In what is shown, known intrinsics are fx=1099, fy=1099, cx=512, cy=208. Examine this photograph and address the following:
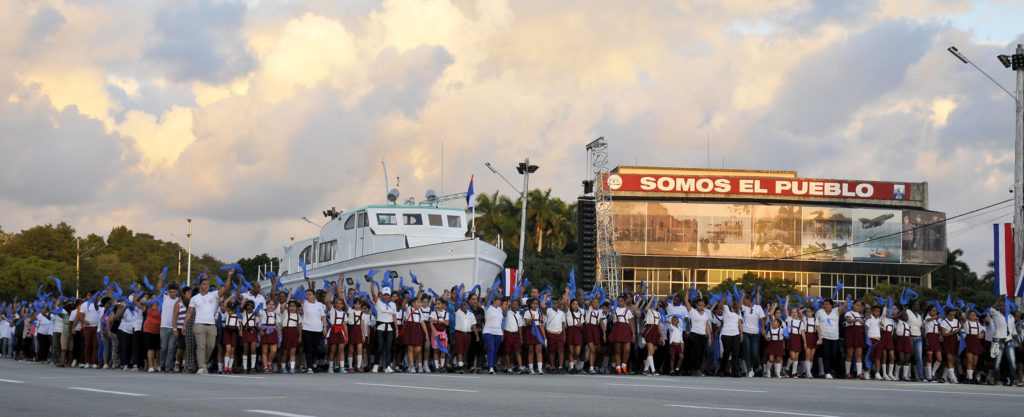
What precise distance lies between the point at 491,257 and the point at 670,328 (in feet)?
53.1

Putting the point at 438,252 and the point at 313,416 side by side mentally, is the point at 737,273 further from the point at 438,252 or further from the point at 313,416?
the point at 313,416

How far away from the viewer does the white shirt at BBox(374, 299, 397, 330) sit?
2084 cm

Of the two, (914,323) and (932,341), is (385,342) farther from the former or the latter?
(932,341)

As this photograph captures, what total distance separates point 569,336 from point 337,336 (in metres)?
4.62

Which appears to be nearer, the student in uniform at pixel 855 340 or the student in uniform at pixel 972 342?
the student in uniform at pixel 855 340

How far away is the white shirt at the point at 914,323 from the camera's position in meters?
22.2

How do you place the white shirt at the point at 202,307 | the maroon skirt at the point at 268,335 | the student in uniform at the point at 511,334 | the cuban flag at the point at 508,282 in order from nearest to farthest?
the white shirt at the point at 202,307
the maroon skirt at the point at 268,335
the student in uniform at the point at 511,334
the cuban flag at the point at 508,282

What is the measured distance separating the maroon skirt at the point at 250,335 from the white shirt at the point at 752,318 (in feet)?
31.0

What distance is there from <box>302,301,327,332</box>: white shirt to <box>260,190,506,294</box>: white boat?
45.9ft

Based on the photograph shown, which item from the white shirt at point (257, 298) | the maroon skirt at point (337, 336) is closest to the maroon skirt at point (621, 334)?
the maroon skirt at point (337, 336)

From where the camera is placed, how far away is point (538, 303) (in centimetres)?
2211

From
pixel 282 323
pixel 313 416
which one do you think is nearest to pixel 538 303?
pixel 282 323

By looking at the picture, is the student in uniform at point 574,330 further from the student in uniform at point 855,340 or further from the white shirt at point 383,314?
the student in uniform at point 855,340

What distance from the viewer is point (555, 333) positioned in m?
21.7
